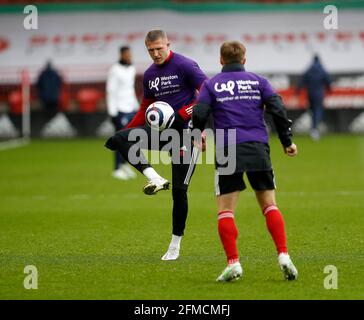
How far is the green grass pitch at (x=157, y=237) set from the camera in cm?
881

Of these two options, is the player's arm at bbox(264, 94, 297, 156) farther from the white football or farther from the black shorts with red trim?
the white football

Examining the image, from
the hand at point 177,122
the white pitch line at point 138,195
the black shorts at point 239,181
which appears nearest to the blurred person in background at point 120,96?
the white pitch line at point 138,195

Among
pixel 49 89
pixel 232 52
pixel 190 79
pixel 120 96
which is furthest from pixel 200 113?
pixel 49 89

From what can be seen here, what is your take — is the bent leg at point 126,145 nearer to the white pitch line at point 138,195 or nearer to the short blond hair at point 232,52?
the short blond hair at point 232,52

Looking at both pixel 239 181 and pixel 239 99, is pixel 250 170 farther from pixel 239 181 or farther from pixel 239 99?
pixel 239 99

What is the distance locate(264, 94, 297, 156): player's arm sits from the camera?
9000 millimetres

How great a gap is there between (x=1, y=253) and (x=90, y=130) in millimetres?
20976

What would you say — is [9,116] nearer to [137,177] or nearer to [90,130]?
[90,130]

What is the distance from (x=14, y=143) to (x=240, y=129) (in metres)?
→ 21.6

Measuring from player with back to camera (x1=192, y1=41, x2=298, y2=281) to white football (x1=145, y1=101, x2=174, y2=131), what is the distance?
122cm

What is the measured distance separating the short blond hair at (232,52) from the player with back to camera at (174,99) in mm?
1272

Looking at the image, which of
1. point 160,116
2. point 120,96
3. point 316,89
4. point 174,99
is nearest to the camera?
point 160,116

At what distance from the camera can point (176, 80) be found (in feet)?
34.3

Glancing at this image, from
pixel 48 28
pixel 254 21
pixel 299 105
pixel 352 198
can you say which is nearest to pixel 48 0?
pixel 48 28
